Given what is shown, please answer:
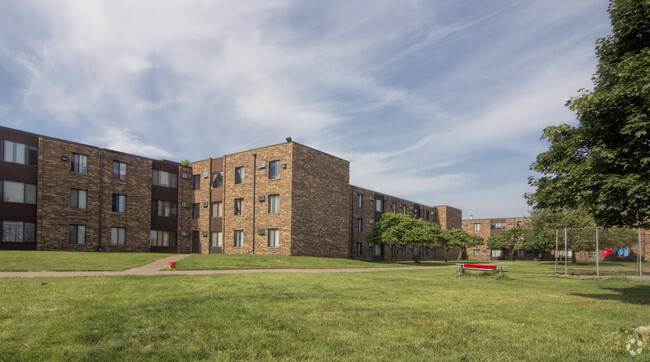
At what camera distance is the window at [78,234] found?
30.1 meters

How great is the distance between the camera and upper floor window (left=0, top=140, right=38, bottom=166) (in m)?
27.5

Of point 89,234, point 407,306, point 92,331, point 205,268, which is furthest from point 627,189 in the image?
point 89,234

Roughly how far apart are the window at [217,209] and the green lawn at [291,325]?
25.7 metres

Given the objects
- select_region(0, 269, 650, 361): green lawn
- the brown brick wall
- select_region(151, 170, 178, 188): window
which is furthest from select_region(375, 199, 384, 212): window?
select_region(0, 269, 650, 361): green lawn

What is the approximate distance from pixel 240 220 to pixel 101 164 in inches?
484

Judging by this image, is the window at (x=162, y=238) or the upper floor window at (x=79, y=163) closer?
the upper floor window at (x=79, y=163)

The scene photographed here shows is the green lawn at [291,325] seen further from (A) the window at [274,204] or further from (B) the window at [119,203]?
(B) the window at [119,203]

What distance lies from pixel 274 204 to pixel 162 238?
12460 mm

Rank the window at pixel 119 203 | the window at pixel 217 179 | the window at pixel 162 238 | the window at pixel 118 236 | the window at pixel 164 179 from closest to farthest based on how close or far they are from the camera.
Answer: the window at pixel 118 236
the window at pixel 119 203
the window at pixel 162 238
the window at pixel 164 179
the window at pixel 217 179

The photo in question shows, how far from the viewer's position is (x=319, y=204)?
33.4 m

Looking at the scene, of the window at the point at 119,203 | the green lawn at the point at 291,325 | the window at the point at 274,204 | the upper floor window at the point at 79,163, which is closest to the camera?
the green lawn at the point at 291,325

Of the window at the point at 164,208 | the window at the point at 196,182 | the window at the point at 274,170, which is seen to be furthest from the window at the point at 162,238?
the window at the point at 274,170

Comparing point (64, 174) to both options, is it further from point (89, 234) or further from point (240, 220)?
point (240, 220)

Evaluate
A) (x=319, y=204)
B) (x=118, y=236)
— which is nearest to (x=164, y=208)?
(x=118, y=236)
